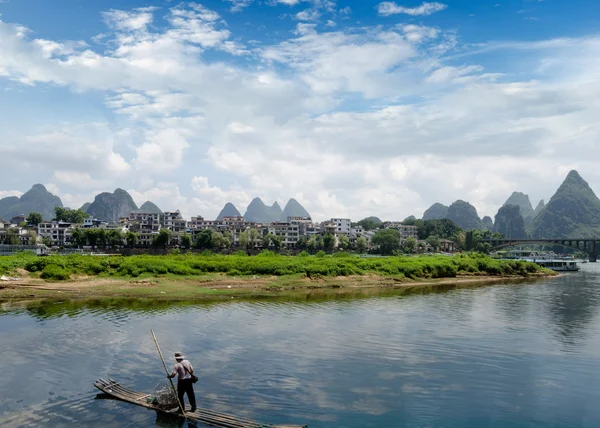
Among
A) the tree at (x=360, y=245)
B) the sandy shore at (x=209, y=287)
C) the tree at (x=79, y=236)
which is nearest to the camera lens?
the sandy shore at (x=209, y=287)

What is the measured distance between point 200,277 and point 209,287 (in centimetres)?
345

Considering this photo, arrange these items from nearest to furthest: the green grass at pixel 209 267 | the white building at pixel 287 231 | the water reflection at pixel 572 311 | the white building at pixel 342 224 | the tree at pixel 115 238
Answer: the water reflection at pixel 572 311, the green grass at pixel 209 267, the tree at pixel 115 238, the white building at pixel 287 231, the white building at pixel 342 224

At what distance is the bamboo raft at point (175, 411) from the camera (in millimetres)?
13539

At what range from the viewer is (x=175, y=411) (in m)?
14.8

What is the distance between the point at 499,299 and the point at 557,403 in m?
30.6

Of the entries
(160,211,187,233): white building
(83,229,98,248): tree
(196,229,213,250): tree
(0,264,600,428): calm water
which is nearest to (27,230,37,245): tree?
(83,229,98,248): tree

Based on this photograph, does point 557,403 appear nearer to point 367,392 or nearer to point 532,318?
point 367,392

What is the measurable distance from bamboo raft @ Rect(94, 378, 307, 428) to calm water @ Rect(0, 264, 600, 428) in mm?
354

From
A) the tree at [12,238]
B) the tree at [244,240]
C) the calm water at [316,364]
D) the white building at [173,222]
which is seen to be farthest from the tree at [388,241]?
the calm water at [316,364]

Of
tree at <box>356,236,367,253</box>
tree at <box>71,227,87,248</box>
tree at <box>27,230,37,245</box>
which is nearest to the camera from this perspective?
tree at <box>71,227,87,248</box>

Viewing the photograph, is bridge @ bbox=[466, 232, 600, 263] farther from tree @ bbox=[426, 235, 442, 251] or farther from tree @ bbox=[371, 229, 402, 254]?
tree @ bbox=[371, 229, 402, 254]

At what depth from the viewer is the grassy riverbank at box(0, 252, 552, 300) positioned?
136 feet

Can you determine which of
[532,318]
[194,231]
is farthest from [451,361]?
[194,231]

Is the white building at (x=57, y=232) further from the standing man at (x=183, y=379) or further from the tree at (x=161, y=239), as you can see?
the standing man at (x=183, y=379)
